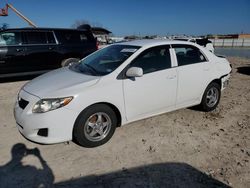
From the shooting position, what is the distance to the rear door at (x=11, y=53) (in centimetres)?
739

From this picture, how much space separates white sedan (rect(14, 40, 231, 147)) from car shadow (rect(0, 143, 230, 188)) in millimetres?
487

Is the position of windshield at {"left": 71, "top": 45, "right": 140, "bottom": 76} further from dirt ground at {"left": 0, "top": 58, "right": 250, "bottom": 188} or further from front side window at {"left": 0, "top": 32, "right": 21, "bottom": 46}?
front side window at {"left": 0, "top": 32, "right": 21, "bottom": 46}

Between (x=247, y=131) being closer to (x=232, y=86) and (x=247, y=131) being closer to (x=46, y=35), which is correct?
(x=232, y=86)

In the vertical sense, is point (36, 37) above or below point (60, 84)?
above

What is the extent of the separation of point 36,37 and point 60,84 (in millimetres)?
5088

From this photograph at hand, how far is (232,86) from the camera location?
749 centimetres

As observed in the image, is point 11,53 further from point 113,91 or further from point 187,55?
point 187,55

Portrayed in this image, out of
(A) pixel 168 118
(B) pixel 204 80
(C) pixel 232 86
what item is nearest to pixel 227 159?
(A) pixel 168 118

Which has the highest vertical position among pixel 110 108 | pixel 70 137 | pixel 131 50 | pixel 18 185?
pixel 131 50

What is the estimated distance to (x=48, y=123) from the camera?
3279 mm

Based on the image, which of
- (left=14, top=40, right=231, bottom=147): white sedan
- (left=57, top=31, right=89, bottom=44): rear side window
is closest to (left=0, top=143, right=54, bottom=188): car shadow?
(left=14, top=40, right=231, bottom=147): white sedan

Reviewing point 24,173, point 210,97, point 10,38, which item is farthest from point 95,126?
point 10,38

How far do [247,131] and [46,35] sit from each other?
688 centimetres

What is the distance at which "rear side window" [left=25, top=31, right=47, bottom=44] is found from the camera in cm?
783
